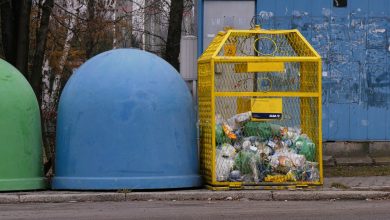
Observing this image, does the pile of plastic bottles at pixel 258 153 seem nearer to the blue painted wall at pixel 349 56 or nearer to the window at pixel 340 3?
the blue painted wall at pixel 349 56

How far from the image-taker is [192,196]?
10820mm

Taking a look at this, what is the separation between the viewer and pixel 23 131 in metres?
11.1

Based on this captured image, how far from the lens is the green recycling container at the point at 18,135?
11.0 meters

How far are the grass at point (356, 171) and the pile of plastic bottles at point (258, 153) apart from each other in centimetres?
205

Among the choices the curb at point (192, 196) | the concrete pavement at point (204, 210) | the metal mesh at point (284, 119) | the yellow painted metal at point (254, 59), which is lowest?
the concrete pavement at point (204, 210)

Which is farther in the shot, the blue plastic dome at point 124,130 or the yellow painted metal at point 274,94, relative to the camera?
the yellow painted metal at point 274,94

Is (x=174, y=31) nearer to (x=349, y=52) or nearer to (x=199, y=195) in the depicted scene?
(x=349, y=52)

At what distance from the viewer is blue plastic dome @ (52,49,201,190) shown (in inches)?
431

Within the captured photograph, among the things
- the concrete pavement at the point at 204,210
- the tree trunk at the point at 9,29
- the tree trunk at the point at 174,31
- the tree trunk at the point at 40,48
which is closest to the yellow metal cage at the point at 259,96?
the concrete pavement at the point at 204,210

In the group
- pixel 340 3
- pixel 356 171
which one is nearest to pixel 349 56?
pixel 340 3

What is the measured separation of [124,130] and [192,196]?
1277mm

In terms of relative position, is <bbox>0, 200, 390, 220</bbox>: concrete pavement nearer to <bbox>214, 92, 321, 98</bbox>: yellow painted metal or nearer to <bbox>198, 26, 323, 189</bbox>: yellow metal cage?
<bbox>198, 26, 323, 189</bbox>: yellow metal cage

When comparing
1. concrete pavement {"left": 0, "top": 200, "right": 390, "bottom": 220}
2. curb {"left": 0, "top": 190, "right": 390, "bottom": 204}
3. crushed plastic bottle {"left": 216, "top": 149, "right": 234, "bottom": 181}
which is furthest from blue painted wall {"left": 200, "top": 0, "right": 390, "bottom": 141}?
concrete pavement {"left": 0, "top": 200, "right": 390, "bottom": 220}

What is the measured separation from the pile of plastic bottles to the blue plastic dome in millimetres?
518
